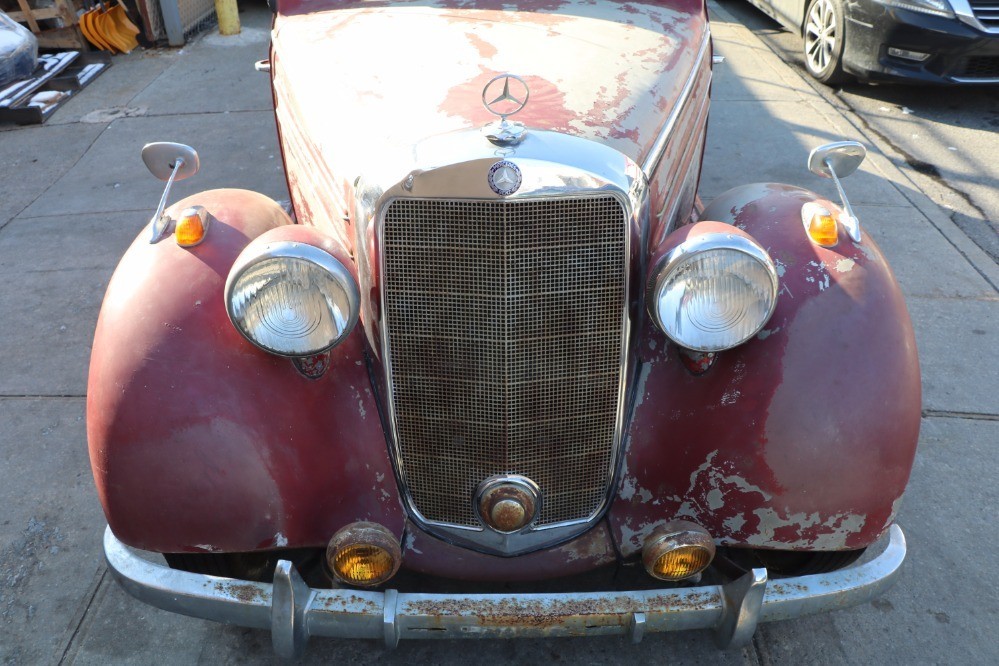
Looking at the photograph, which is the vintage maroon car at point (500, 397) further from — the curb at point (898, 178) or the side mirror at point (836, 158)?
the curb at point (898, 178)

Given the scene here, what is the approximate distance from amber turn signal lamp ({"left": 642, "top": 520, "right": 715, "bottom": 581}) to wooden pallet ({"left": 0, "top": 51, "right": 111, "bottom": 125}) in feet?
21.0

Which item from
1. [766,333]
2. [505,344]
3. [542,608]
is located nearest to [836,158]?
[766,333]

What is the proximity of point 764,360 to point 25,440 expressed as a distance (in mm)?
2857

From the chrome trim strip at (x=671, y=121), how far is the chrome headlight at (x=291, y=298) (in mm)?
924

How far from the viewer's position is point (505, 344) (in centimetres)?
199

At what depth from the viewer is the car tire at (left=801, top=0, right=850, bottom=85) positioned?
21.4ft

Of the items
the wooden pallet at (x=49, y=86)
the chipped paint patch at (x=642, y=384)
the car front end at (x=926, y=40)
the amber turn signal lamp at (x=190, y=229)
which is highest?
the amber turn signal lamp at (x=190, y=229)

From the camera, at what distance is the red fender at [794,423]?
6.50ft

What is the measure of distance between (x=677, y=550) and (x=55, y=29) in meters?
8.05

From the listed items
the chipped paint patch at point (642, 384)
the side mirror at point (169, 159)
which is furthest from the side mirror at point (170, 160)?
the chipped paint patch at point (642, 384)

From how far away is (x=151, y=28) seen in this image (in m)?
8.02

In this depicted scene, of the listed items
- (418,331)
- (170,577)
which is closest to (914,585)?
(418,331)

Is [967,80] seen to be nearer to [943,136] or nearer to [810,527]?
[943,136]

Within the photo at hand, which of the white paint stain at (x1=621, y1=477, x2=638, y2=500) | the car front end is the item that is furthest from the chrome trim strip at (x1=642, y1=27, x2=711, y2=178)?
the car front end
